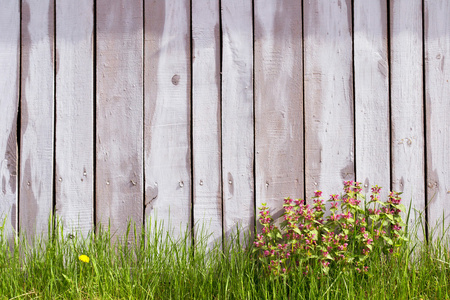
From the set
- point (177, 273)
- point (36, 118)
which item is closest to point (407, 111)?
point (177, 273)

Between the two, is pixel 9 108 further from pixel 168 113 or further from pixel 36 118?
pixel 168 113

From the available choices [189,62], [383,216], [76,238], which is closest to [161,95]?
[189,62]

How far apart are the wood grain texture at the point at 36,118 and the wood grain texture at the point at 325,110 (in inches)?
55.6

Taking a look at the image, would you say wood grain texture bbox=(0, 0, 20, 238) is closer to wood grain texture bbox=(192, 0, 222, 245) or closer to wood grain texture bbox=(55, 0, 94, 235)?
wood grain texture bbox=(55, 0, 94, 235)

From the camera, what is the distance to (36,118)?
7.45 ft

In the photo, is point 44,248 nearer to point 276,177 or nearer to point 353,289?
point 276,177

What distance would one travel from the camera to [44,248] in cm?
225

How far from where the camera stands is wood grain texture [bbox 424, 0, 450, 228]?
90.3 inches

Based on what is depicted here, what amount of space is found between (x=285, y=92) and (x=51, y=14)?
136cm

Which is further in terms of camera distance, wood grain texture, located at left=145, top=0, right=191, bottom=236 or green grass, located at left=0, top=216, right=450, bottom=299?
wood grain texture, located at left=145, top=0, right=191, bottom=236

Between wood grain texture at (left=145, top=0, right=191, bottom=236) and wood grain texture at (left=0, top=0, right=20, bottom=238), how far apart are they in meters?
0.72

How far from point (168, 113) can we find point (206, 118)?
210 mm

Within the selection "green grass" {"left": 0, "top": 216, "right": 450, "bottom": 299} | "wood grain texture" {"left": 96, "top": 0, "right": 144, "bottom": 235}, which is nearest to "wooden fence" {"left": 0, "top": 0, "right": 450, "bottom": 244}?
"wood grain texture" {"left": 96, "top": 0, "right": 144, "bottom": 235}

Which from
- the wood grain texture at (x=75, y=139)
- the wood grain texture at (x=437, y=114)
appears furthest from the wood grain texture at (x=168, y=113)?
the wood grain texture at (x=437, y=114)
